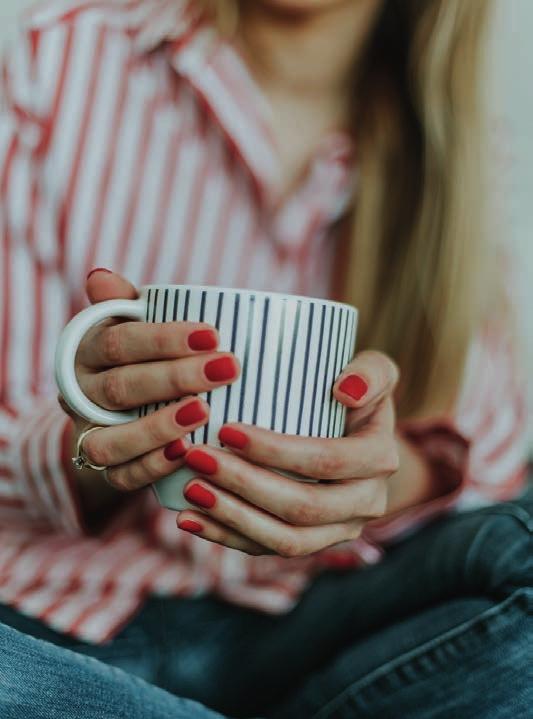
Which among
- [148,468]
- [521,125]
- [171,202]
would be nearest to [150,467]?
[148,468]

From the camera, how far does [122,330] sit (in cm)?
44

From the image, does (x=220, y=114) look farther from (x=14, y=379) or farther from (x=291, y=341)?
(x=291, y=341)

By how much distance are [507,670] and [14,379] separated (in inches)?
19.7

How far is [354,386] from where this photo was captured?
470mm

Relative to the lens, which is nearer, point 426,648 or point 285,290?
point 426,648

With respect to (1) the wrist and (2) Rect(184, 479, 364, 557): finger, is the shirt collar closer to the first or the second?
(1) the wrist

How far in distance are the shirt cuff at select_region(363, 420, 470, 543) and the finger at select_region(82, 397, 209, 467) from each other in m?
0.36

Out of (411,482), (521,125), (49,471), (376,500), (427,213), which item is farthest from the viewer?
(521,125)

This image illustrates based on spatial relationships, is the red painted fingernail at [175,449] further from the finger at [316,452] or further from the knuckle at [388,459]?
the knuckle at [388,459]

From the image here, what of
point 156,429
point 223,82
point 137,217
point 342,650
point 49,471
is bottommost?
point 342,650

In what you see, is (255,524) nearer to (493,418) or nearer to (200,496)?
(200,496)

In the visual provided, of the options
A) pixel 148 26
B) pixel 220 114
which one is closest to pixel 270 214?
pixel 220 114

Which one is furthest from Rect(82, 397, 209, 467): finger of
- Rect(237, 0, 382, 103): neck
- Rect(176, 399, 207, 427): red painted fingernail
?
Rect(237, 0, 382, 103): neck

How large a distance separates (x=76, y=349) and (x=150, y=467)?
8 cm
